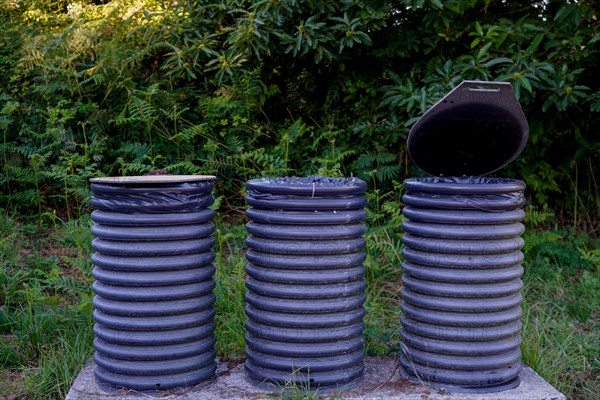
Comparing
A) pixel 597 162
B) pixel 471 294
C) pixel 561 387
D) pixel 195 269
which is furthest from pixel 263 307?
pixel 597 162

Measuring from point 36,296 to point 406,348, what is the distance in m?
2.44

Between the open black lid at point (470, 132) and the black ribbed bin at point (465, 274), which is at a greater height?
the open black lid at point (470, 132)

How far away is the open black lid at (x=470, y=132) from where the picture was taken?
10.5 feet

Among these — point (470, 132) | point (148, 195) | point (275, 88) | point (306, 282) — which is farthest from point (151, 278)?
point (275, 88)

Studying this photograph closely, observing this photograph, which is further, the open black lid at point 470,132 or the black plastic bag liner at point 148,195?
the open black lid at point 470,132

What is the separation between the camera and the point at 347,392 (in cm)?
312

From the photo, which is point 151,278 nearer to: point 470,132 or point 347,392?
point 347,392

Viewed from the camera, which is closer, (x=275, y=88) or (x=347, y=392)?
(x=347, y=392)

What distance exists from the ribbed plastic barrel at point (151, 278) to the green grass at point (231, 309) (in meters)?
0.55

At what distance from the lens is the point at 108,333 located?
3051 mm

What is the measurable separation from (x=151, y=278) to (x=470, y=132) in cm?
176

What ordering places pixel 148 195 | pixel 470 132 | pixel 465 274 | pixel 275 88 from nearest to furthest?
1. pixel 148 195
2. pixel 465 274
3. pixel 470 132
4. pixel 275 88

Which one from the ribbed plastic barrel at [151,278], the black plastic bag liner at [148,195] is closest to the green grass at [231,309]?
the ribbed plastic barrel at [151,278]

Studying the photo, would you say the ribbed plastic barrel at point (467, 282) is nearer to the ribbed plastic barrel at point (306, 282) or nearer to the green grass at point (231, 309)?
the ribbed plastic barrel at point (306, 282)
